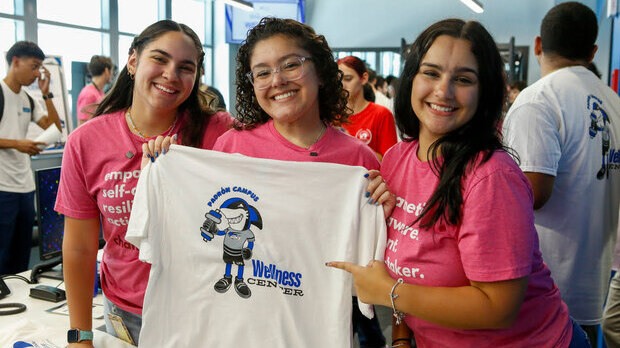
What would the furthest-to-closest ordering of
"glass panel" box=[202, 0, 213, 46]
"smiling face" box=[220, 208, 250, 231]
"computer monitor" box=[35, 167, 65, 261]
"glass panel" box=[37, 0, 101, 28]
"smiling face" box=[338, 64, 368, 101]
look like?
1. "glass panel" box=[202, 0, 213, 46]
2. "glass panel" box=[37, 0, 101, 28]
3. "smiling face" box=[338, 64, 368, 101]
4. "computer monitor" box=[35, 167, 65, 261]
5. "smiling face" box=[220, 208, 250, 231]

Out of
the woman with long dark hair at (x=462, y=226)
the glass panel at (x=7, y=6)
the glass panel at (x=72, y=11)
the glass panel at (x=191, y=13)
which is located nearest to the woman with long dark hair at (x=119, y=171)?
the woman with long dark hair at (x=462, y=226)

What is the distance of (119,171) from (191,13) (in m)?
11.4

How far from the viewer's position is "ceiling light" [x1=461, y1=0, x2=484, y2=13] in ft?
33.4

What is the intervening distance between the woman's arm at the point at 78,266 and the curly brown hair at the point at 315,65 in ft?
1.97

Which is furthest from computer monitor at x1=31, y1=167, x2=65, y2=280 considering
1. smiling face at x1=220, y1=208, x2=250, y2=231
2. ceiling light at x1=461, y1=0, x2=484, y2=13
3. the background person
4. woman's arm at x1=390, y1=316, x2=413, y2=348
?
ceiling light at x1=461, y1=0, x2=484, y2=13

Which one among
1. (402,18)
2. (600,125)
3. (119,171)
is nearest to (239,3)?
(402,18)

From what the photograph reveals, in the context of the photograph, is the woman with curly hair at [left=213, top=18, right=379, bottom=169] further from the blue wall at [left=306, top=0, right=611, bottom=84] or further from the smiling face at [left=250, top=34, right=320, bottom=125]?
the blue wall at [left=306, top=0, right=611, bottom=84]

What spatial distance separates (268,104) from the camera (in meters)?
1.51

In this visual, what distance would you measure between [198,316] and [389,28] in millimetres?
11908

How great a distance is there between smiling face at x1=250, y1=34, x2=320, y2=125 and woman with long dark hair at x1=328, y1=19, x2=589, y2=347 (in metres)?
0.30

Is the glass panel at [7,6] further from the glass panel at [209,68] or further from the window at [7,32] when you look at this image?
the glass panel at [209,68]

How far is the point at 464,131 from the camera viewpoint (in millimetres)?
1264

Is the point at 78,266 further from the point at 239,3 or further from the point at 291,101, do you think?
the point at 239,3

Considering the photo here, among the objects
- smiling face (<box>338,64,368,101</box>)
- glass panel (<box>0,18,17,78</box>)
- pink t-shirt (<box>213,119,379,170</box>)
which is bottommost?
pink t-shirt (<box>213,119,379,170</box>)
